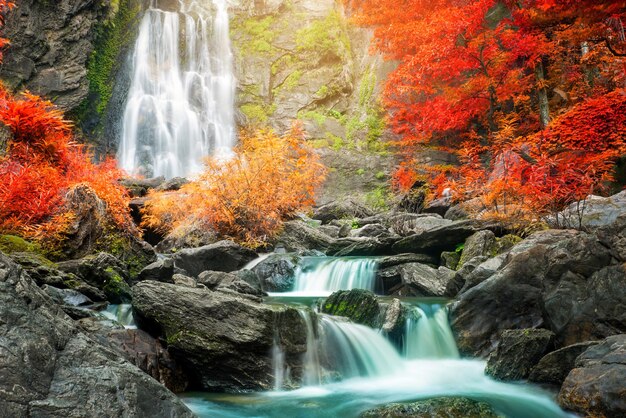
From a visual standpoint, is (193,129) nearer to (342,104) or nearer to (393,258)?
(342,104)

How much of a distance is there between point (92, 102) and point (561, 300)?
2131cm

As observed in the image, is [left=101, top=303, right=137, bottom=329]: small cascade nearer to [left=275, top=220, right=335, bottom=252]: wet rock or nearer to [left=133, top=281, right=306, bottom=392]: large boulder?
[left=133, top=281, right=306, bottom=392]: large boulder

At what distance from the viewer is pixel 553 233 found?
7387mm

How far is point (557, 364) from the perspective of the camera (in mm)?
5176

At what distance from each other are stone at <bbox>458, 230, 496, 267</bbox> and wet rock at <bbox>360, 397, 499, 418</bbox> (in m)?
4.72

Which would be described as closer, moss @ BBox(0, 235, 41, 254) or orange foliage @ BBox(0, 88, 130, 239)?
moss @ BBox(0, 235, 41, 254)

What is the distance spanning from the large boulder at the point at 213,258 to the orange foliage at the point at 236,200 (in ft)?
4.89

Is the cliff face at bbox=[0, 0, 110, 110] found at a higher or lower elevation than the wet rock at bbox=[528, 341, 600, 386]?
higher

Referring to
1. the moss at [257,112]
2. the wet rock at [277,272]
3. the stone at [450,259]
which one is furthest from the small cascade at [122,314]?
the moss at [257,112]

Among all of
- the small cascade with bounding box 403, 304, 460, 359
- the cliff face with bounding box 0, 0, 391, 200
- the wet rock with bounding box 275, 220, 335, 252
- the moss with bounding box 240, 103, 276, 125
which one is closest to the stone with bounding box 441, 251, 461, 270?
the small cascade with bounding box 403, 304, 460, 359

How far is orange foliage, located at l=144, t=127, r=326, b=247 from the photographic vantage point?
1220 cm

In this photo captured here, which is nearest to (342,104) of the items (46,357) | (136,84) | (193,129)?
(193,129)

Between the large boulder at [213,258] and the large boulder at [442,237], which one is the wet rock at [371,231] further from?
the large boulder at [213,258]

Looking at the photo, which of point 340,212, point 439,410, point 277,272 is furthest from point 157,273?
point 340,212
